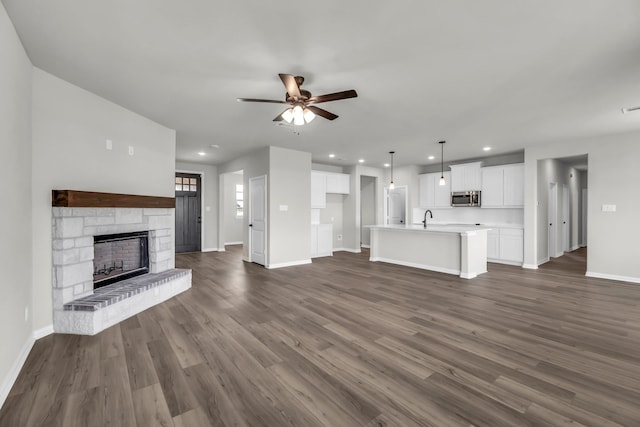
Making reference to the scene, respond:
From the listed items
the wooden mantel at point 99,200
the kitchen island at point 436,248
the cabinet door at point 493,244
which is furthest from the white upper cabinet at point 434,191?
the wooden mantel at point 99,200

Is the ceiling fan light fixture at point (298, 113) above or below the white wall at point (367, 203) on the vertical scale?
above

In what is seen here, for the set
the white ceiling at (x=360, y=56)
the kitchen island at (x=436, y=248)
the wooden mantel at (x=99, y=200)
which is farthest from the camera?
the kitchen island at (x=436, y=248)

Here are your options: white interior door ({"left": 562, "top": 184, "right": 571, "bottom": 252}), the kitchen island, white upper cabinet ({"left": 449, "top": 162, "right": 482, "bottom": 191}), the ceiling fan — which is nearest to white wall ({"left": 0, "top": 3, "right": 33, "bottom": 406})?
the ceiling fan

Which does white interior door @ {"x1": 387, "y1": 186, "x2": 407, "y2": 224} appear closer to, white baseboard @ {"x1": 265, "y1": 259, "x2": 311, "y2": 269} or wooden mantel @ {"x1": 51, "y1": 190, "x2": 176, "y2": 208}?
white baseboard @ {"x1": 265, "y1": 259, "x2": 311, "y2": 269}

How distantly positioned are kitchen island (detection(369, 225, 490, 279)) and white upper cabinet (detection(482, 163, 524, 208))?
1.34 meters

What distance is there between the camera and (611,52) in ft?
8.20

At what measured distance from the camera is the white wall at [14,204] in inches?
78.1

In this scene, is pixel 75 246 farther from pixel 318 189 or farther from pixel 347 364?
pixel 318 189

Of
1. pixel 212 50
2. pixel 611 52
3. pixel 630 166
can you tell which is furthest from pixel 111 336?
pixel 630 166

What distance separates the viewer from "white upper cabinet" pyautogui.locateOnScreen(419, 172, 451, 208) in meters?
7.94

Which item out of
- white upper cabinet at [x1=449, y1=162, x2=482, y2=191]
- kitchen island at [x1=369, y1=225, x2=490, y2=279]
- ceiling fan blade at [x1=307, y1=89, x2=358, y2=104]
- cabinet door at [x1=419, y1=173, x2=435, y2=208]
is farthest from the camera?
cabinet door at [x1=419, y1=173, x2=435, y2=208]

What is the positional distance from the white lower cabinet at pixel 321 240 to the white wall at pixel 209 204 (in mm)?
3132

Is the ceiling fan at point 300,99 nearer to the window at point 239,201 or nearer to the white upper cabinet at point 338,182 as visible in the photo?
the white upper cabinet at point 338,182

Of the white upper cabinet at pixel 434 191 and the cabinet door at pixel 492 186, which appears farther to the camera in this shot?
the white upper cabinet at pixel 434 191
